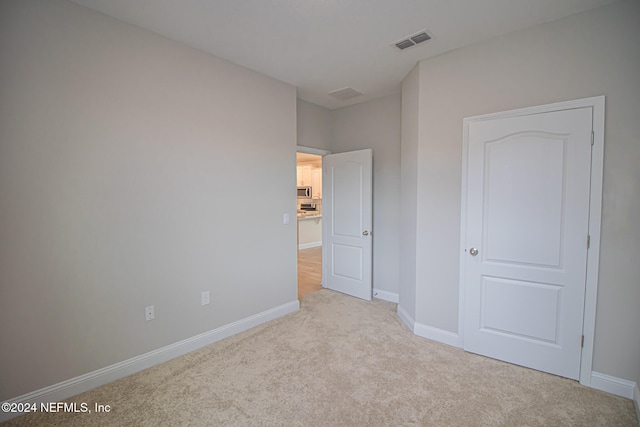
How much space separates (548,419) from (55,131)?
3800mm

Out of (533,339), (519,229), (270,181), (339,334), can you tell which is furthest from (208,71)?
(533,339)

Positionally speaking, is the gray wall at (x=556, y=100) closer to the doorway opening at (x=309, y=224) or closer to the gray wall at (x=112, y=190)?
the gray wall at (x=112, y=190)

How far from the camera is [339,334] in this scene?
297 cm

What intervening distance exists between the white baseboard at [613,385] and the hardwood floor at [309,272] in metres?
3.13

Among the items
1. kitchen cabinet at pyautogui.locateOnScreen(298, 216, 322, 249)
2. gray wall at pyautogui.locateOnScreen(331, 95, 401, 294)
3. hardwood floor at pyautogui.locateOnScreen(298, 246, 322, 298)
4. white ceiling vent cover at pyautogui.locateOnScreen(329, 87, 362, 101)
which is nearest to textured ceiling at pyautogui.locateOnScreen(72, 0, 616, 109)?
white ceiling vent cover at pyautogui.locateOnScreen(329, 87, 362, 101)

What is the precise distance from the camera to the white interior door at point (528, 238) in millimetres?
2178

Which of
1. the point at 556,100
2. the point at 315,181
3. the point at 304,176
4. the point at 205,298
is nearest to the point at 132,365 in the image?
the point at 205,298

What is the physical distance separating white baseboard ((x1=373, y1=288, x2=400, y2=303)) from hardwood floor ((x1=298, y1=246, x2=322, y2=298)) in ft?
3.06

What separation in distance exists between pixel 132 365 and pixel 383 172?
137 inches

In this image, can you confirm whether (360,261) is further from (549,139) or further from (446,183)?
(549,139)

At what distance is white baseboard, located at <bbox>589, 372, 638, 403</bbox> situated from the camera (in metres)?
2.00

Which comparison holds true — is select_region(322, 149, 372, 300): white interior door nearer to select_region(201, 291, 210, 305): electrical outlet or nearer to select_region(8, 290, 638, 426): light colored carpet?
select_region(8, 290, 638, 426): light colored carpet

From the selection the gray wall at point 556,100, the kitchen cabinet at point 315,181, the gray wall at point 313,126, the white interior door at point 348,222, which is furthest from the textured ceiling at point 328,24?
the kitchen cabinet at point 315,181

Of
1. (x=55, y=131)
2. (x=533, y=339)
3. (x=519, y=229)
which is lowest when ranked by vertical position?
(x=533, y=339)
